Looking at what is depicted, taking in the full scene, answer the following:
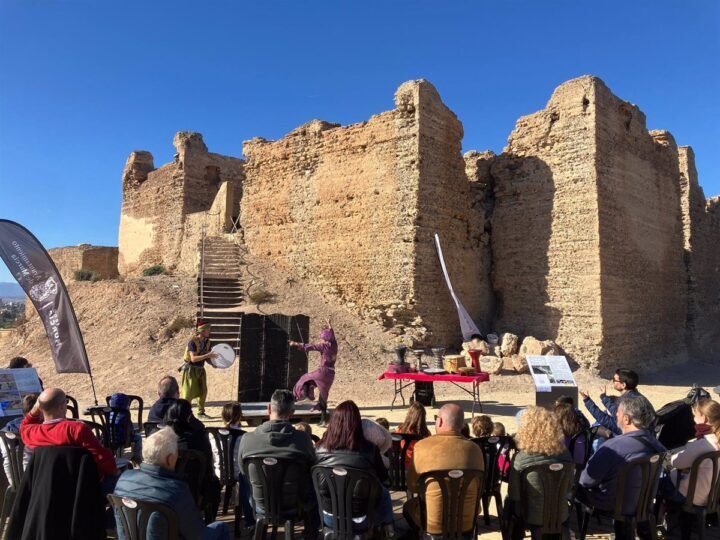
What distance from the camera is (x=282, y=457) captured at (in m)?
3.81

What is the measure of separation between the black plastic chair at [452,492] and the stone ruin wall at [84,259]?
27.4m

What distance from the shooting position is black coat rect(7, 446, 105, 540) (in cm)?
337

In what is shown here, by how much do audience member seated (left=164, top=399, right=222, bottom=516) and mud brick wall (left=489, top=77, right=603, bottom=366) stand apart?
12183 millimetres

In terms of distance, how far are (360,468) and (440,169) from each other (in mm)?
12932

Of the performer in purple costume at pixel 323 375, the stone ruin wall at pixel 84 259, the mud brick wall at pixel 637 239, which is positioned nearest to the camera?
the performer in purple costume at pixel 323 375

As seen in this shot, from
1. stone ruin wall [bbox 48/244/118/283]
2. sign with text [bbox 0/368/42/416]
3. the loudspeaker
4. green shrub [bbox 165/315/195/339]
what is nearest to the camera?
sign with text [bbox 0/368/42/416]

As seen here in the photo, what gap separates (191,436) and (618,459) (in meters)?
3.10

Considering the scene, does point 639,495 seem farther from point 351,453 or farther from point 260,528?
point 260,528

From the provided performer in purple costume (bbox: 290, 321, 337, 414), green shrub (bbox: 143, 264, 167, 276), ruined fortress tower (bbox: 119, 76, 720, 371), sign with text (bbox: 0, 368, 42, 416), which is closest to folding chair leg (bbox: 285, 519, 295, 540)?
sign with text (bbox: 0, 368, 42, 416)

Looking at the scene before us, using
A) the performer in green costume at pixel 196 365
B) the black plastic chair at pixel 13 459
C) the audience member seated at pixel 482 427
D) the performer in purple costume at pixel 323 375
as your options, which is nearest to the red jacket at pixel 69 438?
the black plastic chair at pixel 13 459

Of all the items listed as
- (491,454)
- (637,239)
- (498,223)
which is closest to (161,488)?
(491,454)

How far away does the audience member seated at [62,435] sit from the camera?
353 cm

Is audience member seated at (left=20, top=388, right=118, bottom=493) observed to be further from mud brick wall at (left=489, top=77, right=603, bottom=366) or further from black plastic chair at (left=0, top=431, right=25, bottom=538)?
mud brick wall at (left=489, top=77, right=603, bottom=366)

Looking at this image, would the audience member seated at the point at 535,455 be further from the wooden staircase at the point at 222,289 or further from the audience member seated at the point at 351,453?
the wooden staircase at the point at 222,289
